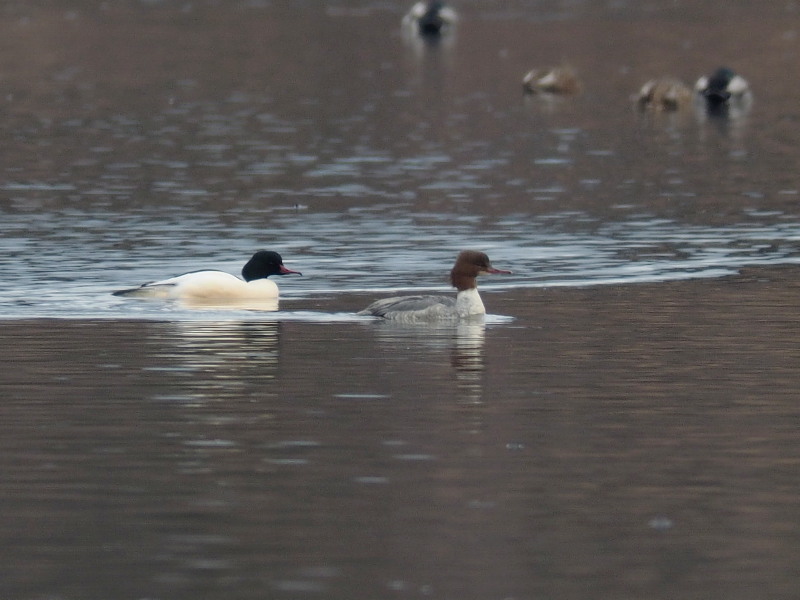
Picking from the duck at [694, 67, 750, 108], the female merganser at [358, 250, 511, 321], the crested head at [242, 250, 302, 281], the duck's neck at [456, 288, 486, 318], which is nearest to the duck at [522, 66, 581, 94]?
the duck at [694, 67, 750, 108]

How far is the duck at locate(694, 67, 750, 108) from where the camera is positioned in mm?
49000

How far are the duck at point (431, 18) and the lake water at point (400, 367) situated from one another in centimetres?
3336

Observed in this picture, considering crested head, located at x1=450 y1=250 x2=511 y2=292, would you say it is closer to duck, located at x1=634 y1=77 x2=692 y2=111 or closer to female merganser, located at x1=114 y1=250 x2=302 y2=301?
female merganser, located at x1=114 y1=250 x2=302 y2=301

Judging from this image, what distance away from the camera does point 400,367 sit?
51.5 ft

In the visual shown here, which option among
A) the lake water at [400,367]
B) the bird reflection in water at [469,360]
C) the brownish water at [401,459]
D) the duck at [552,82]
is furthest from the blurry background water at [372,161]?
the brownish water at [401,459]

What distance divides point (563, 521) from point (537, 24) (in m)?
69.0

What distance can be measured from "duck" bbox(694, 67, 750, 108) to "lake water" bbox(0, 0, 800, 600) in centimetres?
520

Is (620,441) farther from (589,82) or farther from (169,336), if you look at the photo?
(589,82)

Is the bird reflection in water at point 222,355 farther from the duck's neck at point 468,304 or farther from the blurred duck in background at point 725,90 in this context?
the blurred duck in background at point 725,90

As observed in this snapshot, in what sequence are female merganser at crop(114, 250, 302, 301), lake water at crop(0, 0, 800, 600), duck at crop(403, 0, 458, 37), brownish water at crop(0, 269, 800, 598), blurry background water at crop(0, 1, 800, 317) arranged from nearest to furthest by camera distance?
1. brownish water at crop(0, 269, 800, 598)
2. lake water at crop(0, 0, 800, 600)
3. female merganser at crop(114, 250, 302, 301)
4. blurry background water at crop(0, 1, 800, 317)
5. duck at crop(403, 0, 458, 37)

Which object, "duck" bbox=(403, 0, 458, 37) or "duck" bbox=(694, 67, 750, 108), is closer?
"duck" bbox=(694, 67, 750, 108)

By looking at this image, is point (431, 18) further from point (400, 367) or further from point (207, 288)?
point (400, 367)

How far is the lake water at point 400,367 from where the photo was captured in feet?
Answer: 32.8

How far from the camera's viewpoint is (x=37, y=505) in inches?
428
